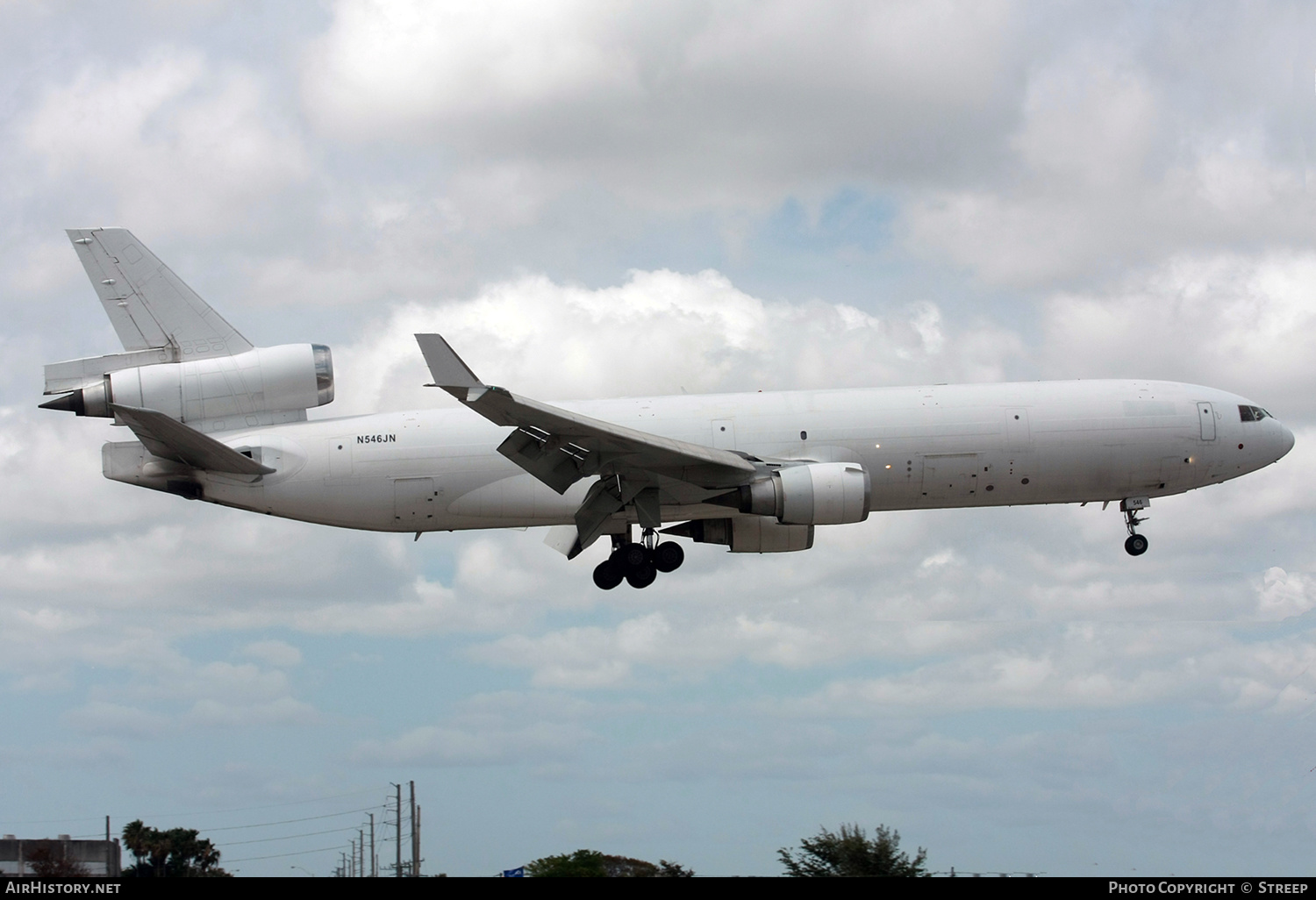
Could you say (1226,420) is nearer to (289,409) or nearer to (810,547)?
(810,547)

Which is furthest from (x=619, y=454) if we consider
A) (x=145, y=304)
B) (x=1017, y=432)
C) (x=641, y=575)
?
(x=145, y=304)

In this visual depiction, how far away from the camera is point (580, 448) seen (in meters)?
34.6

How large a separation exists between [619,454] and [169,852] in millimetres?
31334

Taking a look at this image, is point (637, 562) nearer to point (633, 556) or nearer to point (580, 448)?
point (633, 556)

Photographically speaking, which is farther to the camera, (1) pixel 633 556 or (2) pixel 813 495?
(1) pixel 633 556

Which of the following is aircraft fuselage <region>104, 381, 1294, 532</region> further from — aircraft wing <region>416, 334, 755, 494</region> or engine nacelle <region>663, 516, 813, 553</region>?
engine nacelle <region>663, 516, 813, 553</region>

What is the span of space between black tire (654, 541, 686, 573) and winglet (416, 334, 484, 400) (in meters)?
10.4

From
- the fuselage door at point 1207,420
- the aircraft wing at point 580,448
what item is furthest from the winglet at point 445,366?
the fuselage door at point 1207,420

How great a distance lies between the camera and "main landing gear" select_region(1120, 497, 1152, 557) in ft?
127

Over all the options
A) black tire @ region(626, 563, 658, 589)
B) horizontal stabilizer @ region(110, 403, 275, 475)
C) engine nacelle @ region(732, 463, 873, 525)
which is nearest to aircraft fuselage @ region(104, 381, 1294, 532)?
horizontal stabilizer @ region(110, 403, 275, 475)

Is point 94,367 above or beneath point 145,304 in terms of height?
beneath

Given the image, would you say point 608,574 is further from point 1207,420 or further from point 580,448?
point 1207,420

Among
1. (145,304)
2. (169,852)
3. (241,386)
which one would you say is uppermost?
(145,304)

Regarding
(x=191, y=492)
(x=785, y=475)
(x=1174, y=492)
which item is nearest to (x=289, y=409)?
(x=191, y=492)
